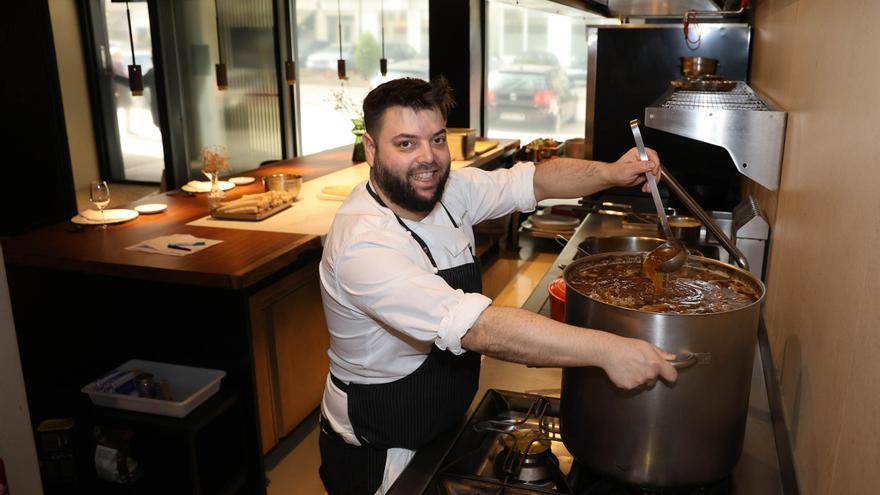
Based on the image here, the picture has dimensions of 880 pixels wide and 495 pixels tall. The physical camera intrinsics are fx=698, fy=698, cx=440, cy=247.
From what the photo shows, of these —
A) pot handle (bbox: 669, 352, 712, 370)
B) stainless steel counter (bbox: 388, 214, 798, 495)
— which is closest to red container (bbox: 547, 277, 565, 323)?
stainless steel counter (bbox: 388, 214, 798, 495)

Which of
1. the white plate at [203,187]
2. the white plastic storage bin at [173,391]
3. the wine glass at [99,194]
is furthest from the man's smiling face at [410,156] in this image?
the white plate at [203,187]

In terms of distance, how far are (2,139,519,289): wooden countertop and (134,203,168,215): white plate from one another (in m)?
0.04

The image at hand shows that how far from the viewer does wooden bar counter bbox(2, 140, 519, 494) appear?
295cm

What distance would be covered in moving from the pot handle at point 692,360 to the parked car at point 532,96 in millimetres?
6709

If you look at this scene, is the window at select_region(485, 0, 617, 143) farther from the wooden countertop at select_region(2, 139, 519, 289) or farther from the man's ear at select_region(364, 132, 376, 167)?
the man's ear at select_region(364, 132, 376, 167)

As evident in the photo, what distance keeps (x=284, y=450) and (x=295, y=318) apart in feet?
2.12

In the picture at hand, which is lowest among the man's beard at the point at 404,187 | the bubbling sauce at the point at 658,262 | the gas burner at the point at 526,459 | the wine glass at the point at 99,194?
the gas burner at the point at 526,459

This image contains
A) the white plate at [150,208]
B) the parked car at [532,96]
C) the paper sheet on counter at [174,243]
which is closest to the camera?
the paper sheet on counter at [174,243]

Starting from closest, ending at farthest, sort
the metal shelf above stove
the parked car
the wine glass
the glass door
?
the metal shelf above stove, the wine glass, the parked car, the glass door

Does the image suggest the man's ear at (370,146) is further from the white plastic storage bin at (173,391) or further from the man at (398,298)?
the white plastic storage bin at (173,391)

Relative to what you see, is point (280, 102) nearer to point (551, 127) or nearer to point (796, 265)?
point (551, 127)

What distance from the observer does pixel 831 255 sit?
1136mm

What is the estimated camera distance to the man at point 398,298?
1.26 m

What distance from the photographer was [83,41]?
29.1 feet
